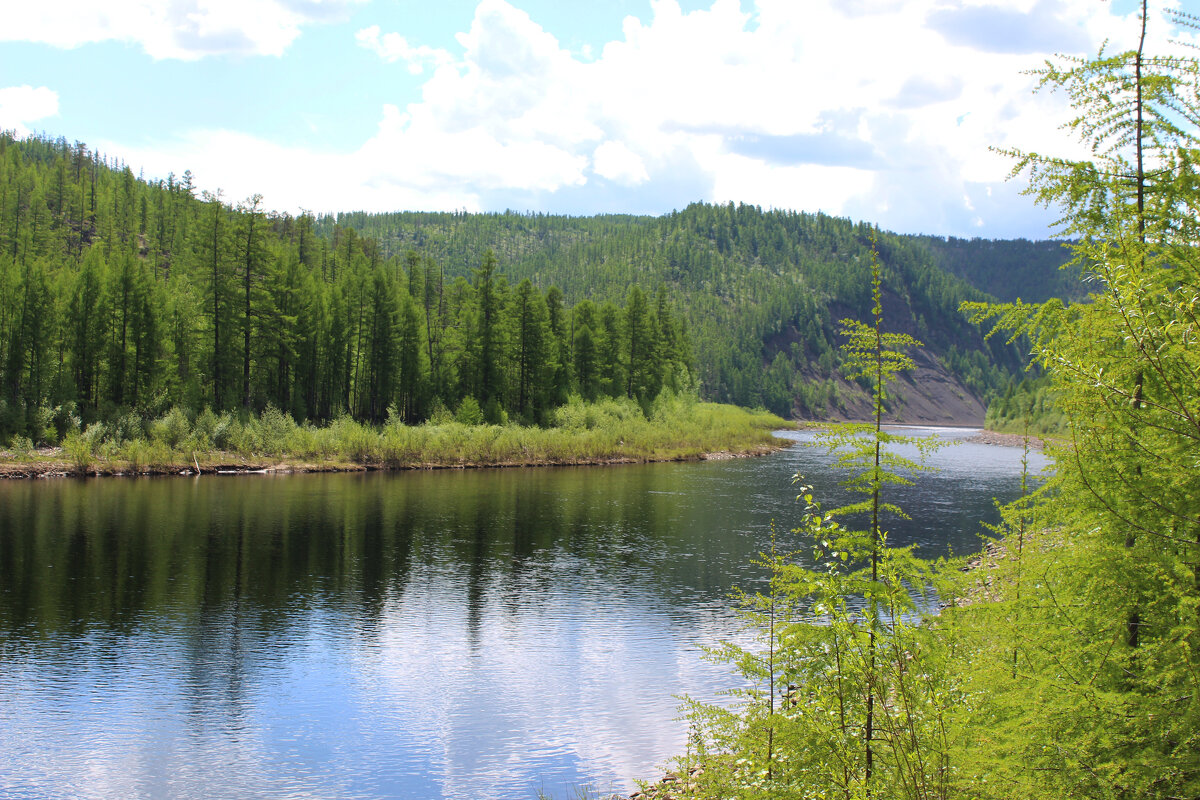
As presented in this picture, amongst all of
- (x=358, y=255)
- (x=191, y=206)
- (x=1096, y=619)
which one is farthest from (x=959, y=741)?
(x=191, y=206)

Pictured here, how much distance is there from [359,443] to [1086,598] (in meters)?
63.3

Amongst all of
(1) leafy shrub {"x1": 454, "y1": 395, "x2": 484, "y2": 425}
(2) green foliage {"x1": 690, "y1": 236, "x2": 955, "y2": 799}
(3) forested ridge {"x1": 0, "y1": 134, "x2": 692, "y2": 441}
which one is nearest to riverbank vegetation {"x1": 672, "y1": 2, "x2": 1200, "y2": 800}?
(2) green foliage {"x1": 690, "y1": 236, "x2": 955, "y2": 799}

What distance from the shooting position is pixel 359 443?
65.4 metres

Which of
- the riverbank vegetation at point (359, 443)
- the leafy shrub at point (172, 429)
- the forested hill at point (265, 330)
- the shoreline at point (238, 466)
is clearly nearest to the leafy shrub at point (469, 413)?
the riverbank vegetation at point (359, 443)

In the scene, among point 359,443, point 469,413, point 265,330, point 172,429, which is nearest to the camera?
point 172,429

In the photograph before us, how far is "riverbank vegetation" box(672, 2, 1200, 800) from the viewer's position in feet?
17.9

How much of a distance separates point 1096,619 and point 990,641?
3878 millimetres

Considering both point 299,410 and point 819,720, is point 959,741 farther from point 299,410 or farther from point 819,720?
point 299,410

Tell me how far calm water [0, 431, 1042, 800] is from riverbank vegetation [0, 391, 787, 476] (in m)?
10.5

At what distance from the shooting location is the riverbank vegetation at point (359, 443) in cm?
5553

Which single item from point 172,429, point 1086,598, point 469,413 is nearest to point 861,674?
point 1086,598

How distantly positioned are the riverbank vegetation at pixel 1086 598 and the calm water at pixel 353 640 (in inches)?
306

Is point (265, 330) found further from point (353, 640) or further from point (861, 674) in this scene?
point (861, 674)

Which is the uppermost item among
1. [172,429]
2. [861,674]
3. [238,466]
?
[172,429]
